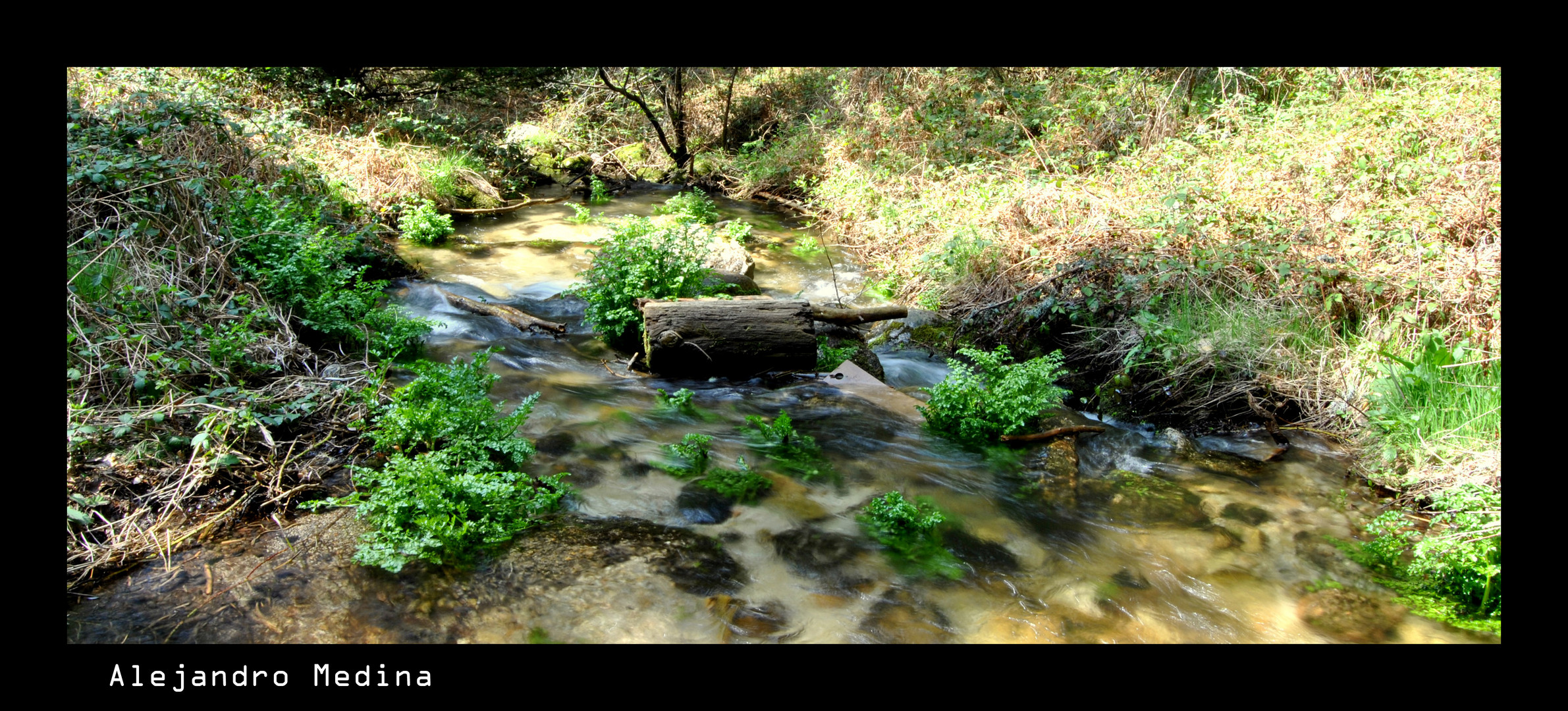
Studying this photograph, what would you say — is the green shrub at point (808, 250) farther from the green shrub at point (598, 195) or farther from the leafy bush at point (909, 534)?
the leafy bush at point (909, 534)

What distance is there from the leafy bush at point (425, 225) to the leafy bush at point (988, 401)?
8367 millimetres

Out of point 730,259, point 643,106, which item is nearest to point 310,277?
point 730,259

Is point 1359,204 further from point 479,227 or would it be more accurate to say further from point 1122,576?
point 479,227

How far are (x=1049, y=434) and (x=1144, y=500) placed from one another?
937mm

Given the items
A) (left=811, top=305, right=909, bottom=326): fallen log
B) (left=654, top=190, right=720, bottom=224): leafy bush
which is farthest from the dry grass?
(left=654, top=190, right=720, bottom=224): leafy bush

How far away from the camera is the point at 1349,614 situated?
392 centimetres

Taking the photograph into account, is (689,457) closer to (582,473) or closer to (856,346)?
(582,473)

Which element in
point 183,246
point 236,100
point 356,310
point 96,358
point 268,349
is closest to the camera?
point 96,358

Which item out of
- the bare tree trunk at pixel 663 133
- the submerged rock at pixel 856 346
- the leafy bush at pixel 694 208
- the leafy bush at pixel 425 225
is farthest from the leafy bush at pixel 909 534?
the bare tree trunk at pixel 663 133

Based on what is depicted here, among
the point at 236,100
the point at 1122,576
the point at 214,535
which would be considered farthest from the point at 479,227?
the point at 1122,576

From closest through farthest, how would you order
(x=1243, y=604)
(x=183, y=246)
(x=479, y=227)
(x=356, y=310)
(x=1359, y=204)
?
1. (x=1243, y=604)
2. (x=183, y=246)
3. (x=356, y=310)
4. (x=1359, y=204)
5. (x=479, y=227)

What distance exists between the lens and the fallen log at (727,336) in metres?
6.71

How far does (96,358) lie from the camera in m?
4.39

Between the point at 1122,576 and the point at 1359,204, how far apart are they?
553 centimetres
